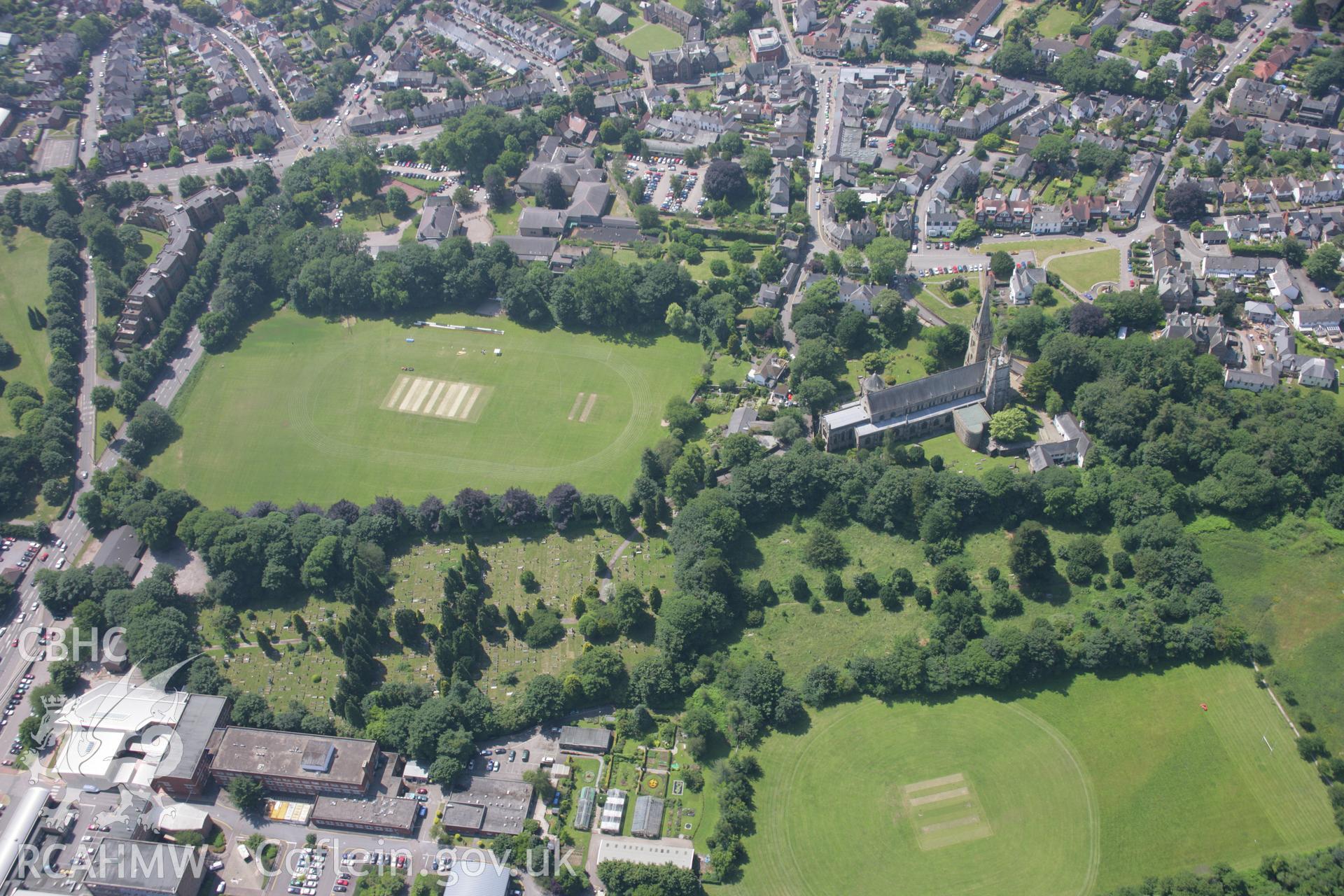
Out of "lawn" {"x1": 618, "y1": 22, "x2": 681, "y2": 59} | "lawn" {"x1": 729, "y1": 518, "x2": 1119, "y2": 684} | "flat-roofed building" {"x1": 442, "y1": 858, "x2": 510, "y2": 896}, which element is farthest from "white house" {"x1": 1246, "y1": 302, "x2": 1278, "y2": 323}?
"lawn" {"x1": 618, "y1": 22, "x2": 681, "y2": 59}

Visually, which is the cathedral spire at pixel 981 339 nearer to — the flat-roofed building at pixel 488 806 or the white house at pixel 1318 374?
the white house at pixel 1318 374

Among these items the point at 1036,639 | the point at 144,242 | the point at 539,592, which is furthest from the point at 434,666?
the point at 144,242

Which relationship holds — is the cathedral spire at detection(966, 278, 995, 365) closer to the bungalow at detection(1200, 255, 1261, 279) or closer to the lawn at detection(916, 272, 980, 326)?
the lawn at detection(916, 272, 980, 326)

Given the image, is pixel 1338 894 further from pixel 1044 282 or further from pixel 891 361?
pixel 1044 282

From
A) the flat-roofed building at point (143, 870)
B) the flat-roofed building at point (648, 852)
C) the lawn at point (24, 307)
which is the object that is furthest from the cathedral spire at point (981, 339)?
the lawn at point (24, 307)

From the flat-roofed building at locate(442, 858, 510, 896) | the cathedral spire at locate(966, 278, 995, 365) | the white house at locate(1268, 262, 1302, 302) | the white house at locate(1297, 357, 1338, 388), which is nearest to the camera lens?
the flat-roofed building at locate(442, 858, 510, 896)

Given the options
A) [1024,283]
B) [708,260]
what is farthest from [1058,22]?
[708,260]

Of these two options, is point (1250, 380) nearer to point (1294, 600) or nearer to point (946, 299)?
point (1294, 600)
